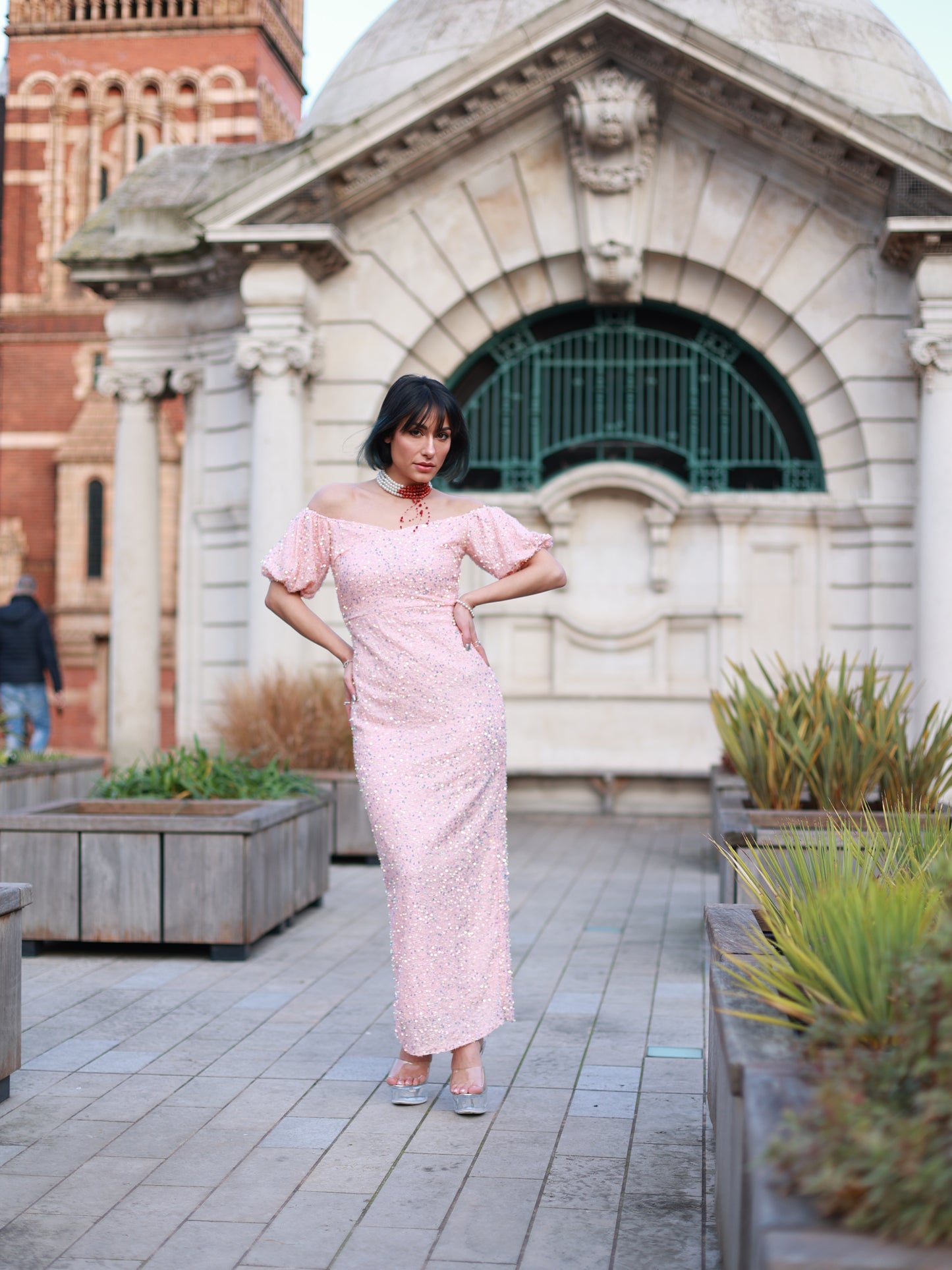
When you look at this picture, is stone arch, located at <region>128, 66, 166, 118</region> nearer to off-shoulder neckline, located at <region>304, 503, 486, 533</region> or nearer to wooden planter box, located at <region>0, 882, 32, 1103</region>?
off-shoulder neckline, located at <region>304, 503, 486, 533</region>

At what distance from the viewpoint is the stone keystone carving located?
14.1 meters

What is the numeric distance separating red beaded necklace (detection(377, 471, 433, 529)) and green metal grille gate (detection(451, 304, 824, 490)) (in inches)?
389

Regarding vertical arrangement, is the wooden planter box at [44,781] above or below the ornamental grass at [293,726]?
below

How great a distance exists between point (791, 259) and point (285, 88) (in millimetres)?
30440

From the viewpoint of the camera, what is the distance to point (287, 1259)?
3.57 metres

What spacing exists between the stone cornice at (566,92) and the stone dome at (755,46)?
1.26 meters

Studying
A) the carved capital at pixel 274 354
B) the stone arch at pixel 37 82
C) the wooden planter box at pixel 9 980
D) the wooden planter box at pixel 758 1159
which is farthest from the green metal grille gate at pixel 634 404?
the stone arch at pixel 37 82

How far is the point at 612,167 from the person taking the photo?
47.1 feet

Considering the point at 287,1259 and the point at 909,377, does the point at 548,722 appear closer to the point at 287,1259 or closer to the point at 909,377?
the point at 909,377

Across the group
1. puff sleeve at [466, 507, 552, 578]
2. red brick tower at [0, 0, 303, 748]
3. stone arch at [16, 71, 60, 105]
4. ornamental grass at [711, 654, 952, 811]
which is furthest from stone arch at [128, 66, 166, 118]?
puff sleeve at [466, 507, 552, 578]

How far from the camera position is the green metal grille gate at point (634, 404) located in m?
14.9

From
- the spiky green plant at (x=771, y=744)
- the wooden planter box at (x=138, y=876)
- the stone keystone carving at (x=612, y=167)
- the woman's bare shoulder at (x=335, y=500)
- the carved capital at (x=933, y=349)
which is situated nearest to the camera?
the woman's bare shoulder at (x=335, y=500)

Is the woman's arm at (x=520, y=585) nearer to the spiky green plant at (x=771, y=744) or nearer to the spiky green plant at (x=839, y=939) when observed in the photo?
the spiky green plant at (x=839, y=939)

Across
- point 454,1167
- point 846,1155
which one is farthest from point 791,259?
point 846,1155
